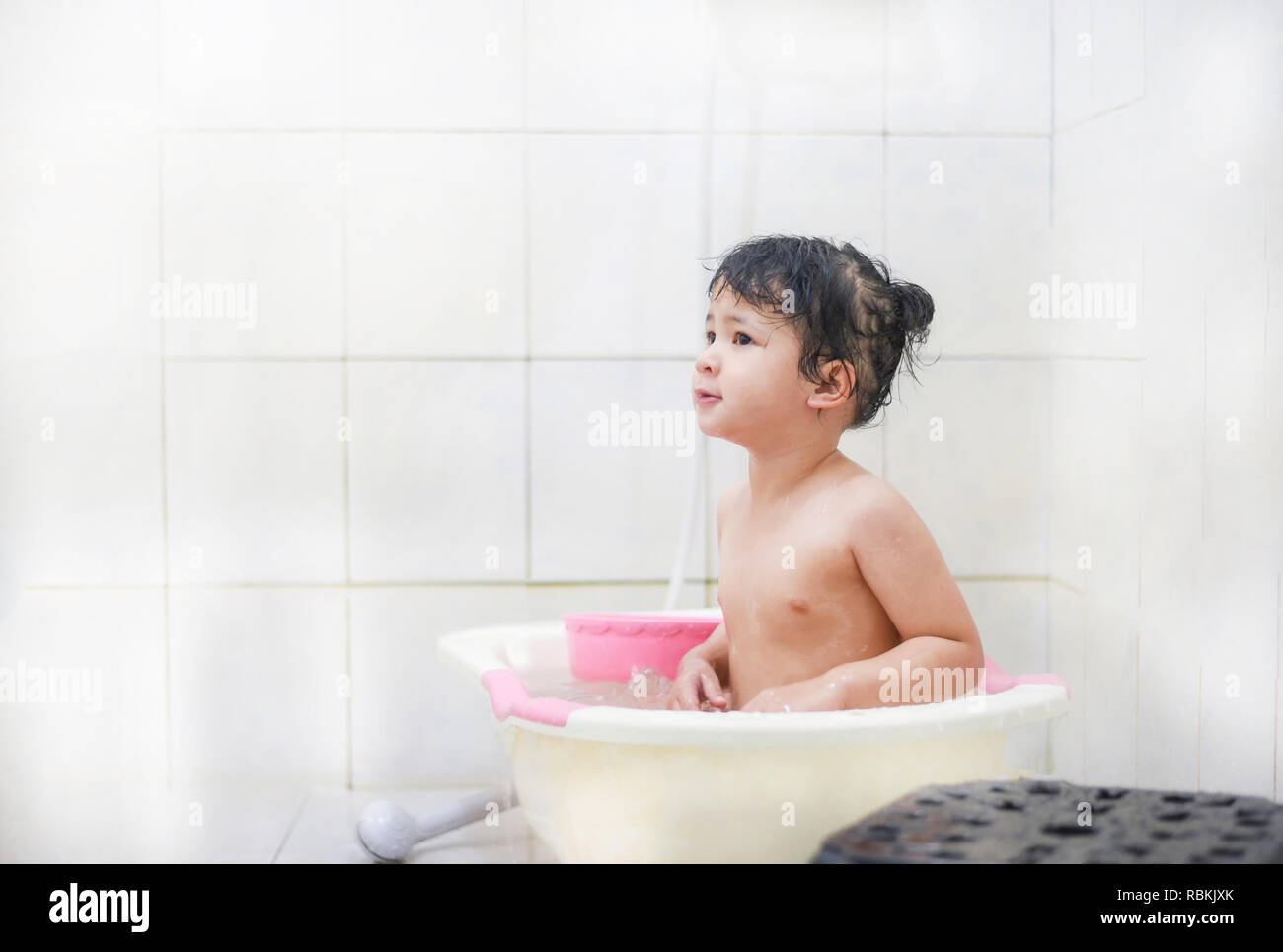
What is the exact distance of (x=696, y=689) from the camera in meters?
1.17

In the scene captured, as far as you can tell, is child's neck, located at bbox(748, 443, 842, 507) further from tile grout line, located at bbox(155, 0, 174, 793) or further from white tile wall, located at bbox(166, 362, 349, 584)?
tile grout line, located at bbox(155, 0, 174, 793)

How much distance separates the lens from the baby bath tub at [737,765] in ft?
3.17

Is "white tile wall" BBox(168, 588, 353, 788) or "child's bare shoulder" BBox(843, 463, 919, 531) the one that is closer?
"child's bare shoulder" BBox(843, 463, 919, 531)

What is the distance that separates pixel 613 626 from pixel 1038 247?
0.58m

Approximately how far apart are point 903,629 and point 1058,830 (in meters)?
0.20

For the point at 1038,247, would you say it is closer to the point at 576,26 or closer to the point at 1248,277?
the point at 1248,277

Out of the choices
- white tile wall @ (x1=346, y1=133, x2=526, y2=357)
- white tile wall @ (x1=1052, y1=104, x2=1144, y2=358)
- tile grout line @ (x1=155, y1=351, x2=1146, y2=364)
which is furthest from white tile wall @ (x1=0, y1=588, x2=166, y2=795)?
white tile wall @ (x1=1052, y1=104, x2=1144, y2=358)

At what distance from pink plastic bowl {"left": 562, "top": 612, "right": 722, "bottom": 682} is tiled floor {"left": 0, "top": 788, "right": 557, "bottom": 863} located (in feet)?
0.53

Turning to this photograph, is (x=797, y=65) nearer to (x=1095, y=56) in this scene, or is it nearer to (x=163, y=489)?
(x=1095, y=56)

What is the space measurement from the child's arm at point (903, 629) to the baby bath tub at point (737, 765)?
0.05 meters

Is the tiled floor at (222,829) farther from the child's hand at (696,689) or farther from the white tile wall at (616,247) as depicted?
the white tile wall at (616,247)

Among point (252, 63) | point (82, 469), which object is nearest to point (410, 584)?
point (82, 469)

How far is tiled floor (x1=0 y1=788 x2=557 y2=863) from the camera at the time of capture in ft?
4.00

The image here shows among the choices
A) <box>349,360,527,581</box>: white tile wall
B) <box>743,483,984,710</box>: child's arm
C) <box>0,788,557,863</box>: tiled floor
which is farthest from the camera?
<box>349,360,527,581</box>: white tile wall
